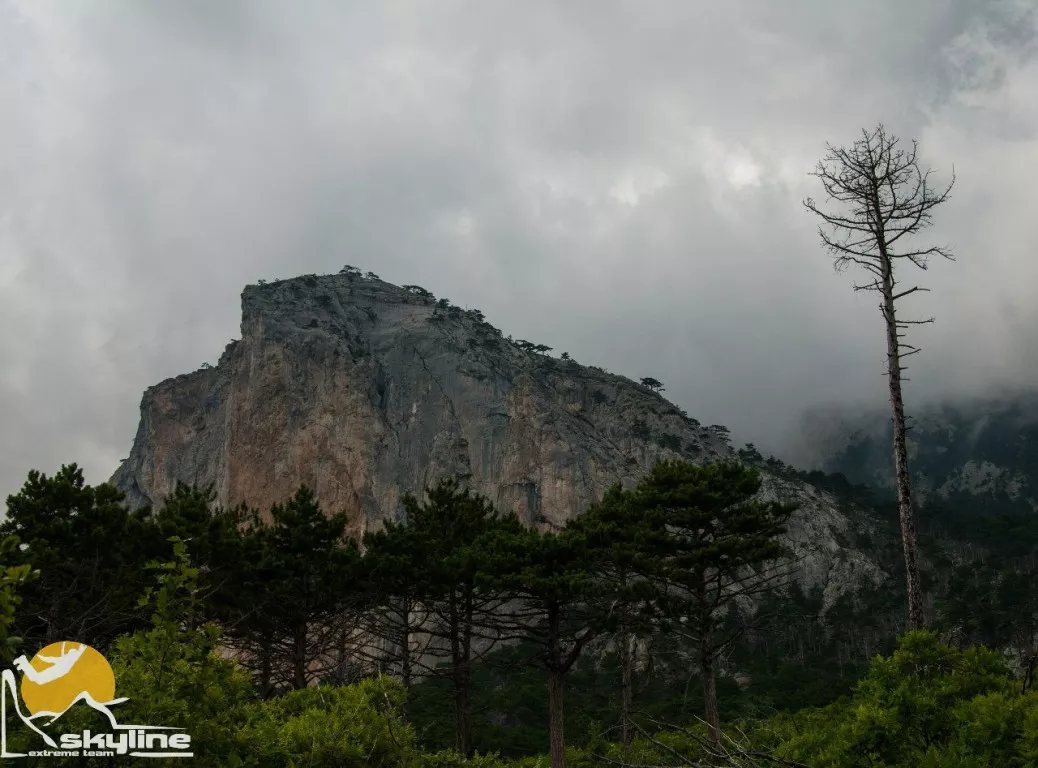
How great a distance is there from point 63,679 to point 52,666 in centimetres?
11

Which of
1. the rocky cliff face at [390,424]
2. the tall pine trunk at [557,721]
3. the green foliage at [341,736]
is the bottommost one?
the tall pine trunk at [557,721]

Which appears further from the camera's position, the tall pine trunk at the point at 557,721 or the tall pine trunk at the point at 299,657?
the tall pine trunk at the point at 299,657

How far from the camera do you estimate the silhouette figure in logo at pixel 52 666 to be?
427 cm

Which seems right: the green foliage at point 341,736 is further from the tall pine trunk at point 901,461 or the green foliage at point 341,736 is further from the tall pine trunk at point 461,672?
the tall pine trunk at point 461,672

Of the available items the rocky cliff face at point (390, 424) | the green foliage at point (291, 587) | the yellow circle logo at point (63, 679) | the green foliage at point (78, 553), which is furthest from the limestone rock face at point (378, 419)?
the yellow circle logo at point (63, 679)

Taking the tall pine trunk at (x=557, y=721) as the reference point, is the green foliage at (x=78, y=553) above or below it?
above

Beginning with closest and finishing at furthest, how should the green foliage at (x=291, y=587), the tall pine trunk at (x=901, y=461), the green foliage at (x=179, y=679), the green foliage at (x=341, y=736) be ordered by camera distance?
1. the green foliage at (x=179, y=679)
2. the green foliage at (x=341, y=736)
3. the tall pine trunk at (x=901, y=461)
4. the green foliage at (x=291, y=587)

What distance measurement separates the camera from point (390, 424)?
92.8 m

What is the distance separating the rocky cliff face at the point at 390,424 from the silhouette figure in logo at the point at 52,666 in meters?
80.6

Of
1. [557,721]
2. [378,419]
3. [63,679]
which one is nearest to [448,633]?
[557,721]

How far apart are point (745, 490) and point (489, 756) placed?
12.7m

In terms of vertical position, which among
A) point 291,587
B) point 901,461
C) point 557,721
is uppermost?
point 901,461

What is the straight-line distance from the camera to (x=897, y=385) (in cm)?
1322

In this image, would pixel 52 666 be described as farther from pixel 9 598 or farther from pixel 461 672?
pixel 461 672
